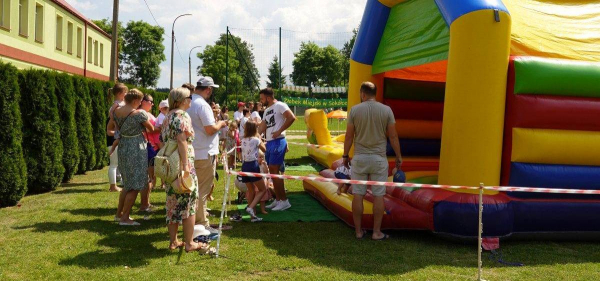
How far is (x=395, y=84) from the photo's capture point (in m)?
8.59

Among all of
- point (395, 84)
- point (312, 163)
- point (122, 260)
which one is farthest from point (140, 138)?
point (312, 163)

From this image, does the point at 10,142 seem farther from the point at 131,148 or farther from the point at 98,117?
the point at 98,117

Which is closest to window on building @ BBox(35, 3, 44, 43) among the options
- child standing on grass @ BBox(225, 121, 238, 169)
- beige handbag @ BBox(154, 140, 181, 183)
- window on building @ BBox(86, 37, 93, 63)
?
window on building @ BBox(86, 37, 93, 63)

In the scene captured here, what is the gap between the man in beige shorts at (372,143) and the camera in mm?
5738

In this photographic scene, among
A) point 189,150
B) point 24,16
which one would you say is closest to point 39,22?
point 24,16

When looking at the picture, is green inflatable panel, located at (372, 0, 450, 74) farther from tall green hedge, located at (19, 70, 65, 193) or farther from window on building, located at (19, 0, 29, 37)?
window on building, located at (19, 0, 29, 37)

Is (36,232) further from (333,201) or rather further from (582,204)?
(582,204)

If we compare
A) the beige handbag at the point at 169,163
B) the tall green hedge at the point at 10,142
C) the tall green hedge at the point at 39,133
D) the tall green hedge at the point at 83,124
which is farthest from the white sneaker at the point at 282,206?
the tall green hedge at the point at 83,124

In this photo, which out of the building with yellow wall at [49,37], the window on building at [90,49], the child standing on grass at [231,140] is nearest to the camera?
the child standing on grass at [231,140]

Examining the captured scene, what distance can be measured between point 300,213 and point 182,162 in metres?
2.73

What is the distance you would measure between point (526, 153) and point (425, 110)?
341cm

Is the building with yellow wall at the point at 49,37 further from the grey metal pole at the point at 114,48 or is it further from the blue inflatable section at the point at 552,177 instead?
the blue inflatable section at the point at 552,177

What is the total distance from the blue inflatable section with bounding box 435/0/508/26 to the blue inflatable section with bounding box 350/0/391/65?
2.18 m

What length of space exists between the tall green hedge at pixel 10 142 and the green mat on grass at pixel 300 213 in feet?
10.2
